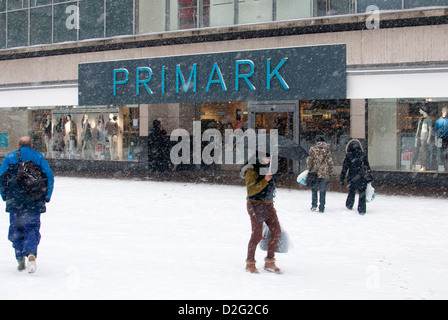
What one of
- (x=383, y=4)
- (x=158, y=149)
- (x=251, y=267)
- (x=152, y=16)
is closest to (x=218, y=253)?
(x=251, y=267)

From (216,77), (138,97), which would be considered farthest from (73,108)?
(216,77)

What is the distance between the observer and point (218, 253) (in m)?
8.09

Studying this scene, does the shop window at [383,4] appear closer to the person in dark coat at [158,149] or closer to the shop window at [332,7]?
the shop window at [332,7]

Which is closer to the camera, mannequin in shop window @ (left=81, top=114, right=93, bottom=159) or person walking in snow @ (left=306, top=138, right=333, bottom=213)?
person walking in snow @ (left=306, top=138, right=333, bottom=213)

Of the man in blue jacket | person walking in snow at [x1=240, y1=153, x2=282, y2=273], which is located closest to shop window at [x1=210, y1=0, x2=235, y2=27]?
person walking in snow at [x1=240, y1=153, x2=282, y2=273]

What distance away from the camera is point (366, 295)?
19.1 ft

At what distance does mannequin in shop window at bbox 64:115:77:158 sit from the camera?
24844 millimetres

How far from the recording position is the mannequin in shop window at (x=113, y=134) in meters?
23.7

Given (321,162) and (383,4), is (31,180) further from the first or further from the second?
(383,4)

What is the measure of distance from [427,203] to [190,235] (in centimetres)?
738

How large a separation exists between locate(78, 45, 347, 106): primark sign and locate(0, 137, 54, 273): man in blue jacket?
38.6 ft

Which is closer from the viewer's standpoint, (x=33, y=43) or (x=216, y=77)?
(x=216, y=77)

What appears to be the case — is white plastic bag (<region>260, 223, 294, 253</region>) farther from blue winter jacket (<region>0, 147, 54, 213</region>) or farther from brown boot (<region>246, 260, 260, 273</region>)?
blue winter jacket (<region>0, 147, 54, 213</region>)

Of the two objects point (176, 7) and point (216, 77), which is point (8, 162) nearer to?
point (216, 77)
